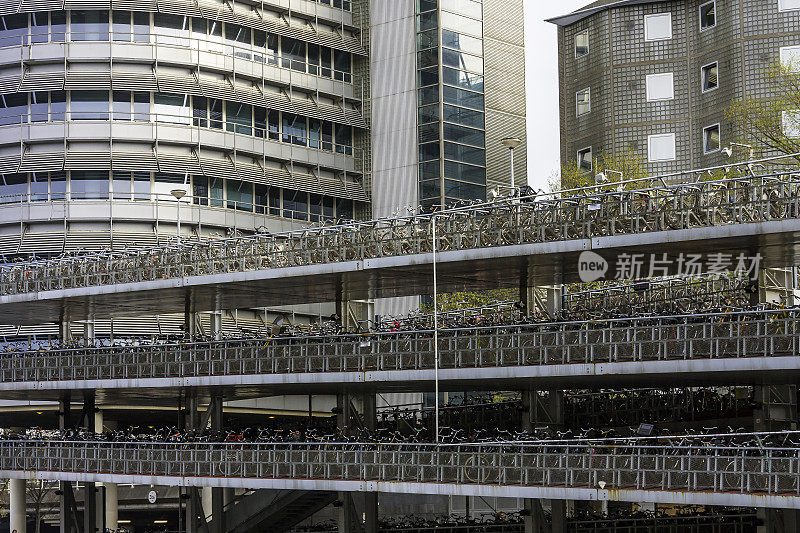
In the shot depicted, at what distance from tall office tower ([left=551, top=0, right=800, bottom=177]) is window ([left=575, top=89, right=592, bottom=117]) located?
5 centimetres

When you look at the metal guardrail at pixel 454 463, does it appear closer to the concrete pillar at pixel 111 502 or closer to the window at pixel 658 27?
the concrete pillar at pixel 111 502

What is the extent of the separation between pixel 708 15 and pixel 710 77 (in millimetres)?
3084

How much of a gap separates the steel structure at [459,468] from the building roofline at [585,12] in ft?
104

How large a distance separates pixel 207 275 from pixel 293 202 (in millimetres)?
23779

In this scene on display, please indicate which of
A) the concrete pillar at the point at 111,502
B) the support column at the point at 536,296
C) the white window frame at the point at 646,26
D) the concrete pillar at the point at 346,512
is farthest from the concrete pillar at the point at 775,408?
the concrete pillar at the point at 111,502

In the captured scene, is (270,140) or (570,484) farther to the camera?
(270,140)

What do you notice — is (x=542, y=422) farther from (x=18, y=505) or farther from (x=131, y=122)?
(x=131, y=122)

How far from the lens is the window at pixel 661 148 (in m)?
62.2

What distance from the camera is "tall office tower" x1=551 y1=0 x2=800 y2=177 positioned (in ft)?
195

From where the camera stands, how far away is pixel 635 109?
6306 cm

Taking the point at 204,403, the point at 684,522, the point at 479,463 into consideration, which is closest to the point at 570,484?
the point at 479,463

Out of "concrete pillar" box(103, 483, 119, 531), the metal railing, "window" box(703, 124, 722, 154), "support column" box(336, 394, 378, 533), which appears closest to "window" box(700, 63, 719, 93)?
"window" box(703, 124, 722, 154)

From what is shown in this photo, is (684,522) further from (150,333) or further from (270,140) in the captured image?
(270,140)

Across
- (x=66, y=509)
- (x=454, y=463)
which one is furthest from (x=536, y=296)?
(x=66, y=509)
